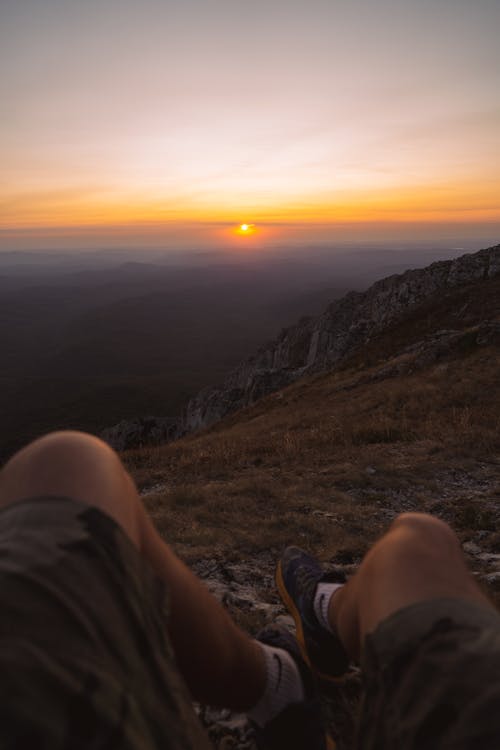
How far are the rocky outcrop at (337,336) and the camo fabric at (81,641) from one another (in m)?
37.9

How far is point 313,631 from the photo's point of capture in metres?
2.72

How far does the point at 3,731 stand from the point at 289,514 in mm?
5449

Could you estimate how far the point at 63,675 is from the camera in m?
1.00

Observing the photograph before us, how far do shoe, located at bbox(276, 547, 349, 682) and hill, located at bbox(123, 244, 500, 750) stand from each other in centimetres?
28

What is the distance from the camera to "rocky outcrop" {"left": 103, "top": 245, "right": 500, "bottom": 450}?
41938mm

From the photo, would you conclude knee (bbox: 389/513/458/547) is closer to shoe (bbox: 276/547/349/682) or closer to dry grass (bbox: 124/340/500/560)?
shoe (bbox: 276/547/349/682)

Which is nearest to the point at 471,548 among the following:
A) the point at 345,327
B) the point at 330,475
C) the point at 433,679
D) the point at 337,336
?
the point at 330,475

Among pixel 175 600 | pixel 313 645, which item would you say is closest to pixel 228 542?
pixel 313 645

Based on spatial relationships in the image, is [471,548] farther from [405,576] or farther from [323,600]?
[405,576]

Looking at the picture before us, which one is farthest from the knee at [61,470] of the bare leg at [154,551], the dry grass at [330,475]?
the dry grass at [330,475]

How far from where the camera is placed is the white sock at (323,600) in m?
2.65

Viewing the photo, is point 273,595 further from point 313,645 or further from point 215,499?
point 215,499

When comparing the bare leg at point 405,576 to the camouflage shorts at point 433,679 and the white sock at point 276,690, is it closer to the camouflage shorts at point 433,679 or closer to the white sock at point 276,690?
the camouflage shorts at point 433,679

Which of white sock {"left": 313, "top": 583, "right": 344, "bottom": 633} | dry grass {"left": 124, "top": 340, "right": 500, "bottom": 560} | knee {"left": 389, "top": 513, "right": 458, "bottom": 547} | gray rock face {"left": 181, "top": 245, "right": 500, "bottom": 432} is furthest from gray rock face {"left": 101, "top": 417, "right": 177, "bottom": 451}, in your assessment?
knee {"left": 389, "top": 513, "right": 458, "bottom": 547}
